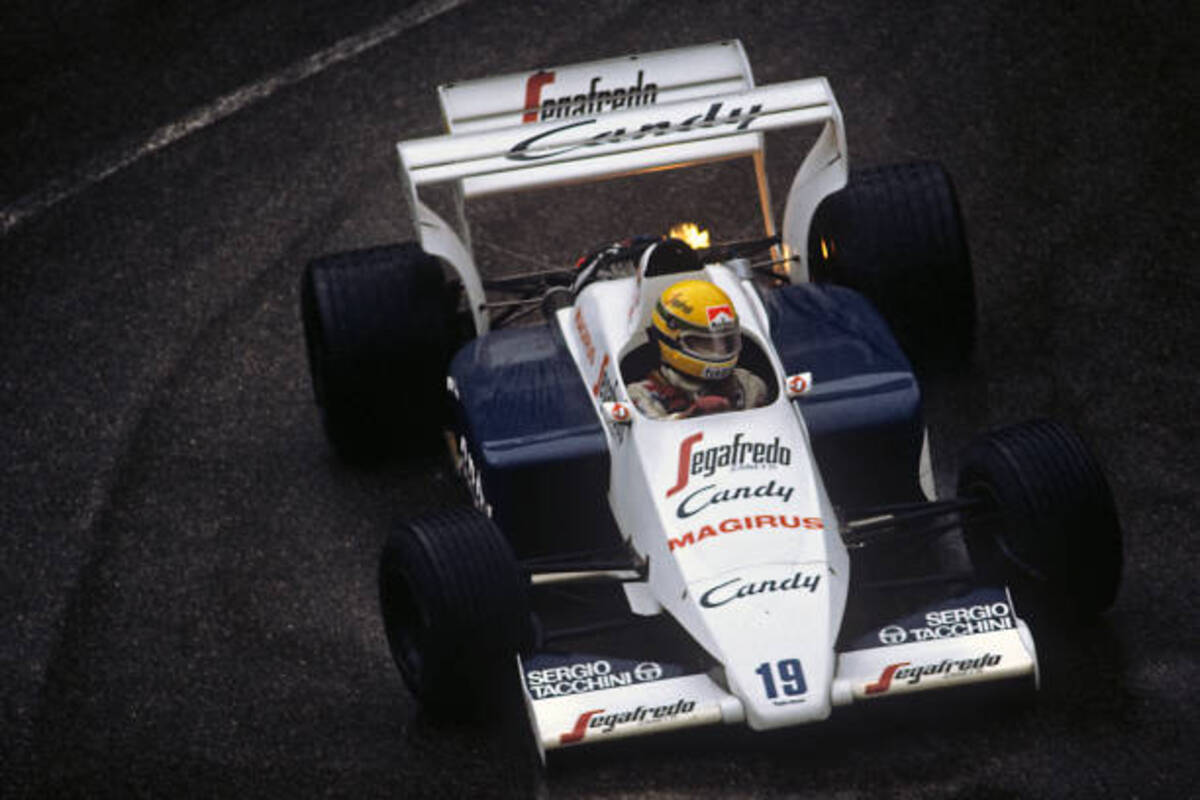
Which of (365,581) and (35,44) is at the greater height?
(35,44)

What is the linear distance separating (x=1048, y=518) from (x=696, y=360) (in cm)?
151

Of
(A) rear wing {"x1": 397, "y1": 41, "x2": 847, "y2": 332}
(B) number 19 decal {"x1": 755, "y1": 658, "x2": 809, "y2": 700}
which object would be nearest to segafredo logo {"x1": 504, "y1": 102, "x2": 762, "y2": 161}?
(A) rear wing {"x1": 397, "y1": 41, "x2": 847, "y2": 332}

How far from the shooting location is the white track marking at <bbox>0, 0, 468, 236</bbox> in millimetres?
12594

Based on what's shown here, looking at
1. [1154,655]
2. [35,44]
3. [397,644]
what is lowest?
[1154,655]

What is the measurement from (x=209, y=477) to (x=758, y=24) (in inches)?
199

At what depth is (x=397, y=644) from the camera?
27.7ft

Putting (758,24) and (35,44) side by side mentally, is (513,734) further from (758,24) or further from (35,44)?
(35,44)

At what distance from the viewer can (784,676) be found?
7672 millimetres

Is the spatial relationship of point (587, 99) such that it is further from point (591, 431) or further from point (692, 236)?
point (591, 431)

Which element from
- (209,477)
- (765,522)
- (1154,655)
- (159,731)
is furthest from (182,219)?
(1154,655)

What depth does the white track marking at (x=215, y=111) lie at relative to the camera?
12594 mm

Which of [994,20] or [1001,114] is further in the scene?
[994,20]

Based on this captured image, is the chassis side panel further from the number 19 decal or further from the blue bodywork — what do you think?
the number 19 decal

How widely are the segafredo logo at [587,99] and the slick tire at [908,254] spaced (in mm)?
1038
